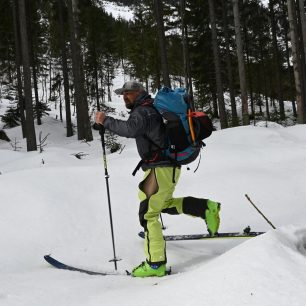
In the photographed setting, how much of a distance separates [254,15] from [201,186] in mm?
27576

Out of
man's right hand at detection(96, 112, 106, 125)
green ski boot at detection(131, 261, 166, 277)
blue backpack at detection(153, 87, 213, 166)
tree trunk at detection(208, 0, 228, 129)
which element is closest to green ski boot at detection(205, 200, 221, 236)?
blue backpack at detection(153, 87, 213, 166)

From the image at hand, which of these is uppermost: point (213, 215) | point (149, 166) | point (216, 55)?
point (216, 55)

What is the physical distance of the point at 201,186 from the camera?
6.85 m

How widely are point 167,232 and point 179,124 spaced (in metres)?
2.12

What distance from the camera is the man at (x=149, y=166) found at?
4.05 m

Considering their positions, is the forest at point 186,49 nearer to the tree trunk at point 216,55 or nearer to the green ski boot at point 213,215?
the tree trunk at point 216,55

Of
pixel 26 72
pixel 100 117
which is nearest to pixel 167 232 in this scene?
pixel 100 117

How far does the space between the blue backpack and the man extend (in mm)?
103

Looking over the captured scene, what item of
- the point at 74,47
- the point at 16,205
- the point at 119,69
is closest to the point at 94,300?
the point at 16,205

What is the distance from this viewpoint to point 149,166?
421 cm

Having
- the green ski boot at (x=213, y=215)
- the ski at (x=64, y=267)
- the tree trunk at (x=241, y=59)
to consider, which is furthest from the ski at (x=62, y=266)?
the tree trunk at (x=241, y=59)

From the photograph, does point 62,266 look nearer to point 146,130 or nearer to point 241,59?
point 146,130

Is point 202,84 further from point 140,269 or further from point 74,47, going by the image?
point 140,269

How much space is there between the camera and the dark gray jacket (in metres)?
4.10
